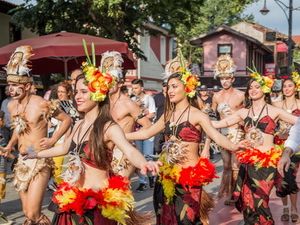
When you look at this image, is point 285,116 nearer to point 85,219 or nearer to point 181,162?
point 181,162

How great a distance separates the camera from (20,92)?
5.73 metres

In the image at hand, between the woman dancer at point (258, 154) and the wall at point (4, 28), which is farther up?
the wall at point (4, 28)

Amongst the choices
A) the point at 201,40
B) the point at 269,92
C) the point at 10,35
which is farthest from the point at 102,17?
the point at 201,40

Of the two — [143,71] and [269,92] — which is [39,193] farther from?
[143,71]

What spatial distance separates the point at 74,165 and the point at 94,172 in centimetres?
17

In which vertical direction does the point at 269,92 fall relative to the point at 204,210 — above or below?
above

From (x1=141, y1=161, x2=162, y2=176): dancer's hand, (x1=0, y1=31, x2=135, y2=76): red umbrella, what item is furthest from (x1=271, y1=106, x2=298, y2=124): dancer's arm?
(x1=0, y1=31, x2=135, y2=76): red umbrella

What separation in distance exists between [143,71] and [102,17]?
17.2 m

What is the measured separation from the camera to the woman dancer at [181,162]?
5352 millimetres

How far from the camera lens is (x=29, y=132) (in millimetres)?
5703

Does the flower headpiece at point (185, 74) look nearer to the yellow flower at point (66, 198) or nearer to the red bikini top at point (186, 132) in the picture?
the red bikini top at point (186, 132)

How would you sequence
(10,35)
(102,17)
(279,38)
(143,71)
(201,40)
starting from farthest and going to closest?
(279,38) → (201,40) → (143,71) → (10,35) → (102,17)

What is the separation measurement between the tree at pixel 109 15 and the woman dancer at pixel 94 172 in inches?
528

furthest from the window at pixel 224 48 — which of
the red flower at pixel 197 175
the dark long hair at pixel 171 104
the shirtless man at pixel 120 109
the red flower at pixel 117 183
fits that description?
the red flower at pixel 117 183
